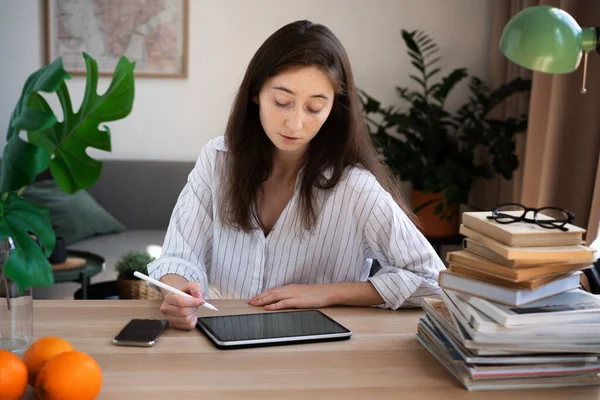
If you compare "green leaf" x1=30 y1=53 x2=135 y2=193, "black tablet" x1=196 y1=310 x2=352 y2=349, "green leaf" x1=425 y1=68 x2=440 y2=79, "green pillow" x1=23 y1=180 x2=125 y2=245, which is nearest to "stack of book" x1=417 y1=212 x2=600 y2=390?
"black tablet" x1=196 y1=310 x2=352 y2=349

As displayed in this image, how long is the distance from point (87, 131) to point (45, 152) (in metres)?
0.07

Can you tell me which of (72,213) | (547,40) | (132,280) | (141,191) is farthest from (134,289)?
(547,40)

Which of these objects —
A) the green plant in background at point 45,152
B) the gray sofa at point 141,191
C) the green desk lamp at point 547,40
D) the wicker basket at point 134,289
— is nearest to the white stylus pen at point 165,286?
the green plant in background at point 45,152

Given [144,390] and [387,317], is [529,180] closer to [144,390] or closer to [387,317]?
[387,317]

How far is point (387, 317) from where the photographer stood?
60.7 inches

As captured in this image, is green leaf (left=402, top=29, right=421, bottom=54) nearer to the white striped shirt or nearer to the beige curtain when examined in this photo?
the beige curtain

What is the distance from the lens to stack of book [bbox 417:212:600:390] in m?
1.17

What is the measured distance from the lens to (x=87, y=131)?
104 centimetres

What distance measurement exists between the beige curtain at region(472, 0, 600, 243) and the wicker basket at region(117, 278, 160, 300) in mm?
1789

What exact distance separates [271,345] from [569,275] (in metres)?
0.51

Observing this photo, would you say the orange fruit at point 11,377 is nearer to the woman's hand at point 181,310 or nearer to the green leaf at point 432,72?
the woman's hand at point 181,310

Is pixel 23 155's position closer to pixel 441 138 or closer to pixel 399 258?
pixel 399 258

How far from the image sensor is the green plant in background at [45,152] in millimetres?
959

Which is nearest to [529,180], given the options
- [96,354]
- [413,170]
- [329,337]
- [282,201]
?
[413,170]
